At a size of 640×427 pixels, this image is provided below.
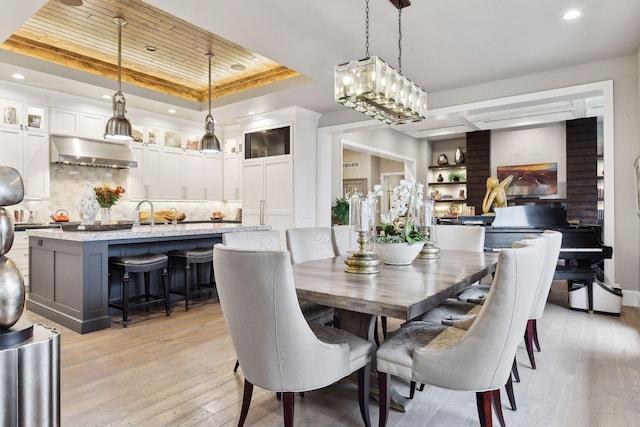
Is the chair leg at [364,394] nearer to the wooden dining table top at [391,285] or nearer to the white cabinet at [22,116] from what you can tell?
the wooden dining table top at [391,285]

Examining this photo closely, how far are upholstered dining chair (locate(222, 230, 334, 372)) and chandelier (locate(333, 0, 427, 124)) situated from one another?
115 centimetres

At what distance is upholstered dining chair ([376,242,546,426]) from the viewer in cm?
141

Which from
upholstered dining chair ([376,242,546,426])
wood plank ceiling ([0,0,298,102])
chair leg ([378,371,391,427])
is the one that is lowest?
chair leg ([378,371,391,427])

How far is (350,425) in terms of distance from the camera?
5.95ft

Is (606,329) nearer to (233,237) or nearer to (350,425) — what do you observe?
(350,425)

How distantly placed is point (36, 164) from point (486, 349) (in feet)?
19.6

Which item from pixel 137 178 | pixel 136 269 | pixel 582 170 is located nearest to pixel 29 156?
pixel 137 178

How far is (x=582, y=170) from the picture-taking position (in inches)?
304

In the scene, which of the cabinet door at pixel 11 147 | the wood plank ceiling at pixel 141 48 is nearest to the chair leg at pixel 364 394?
the wood plank ceiling at pixel 141 48

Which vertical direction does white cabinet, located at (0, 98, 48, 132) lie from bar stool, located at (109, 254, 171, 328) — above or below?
above

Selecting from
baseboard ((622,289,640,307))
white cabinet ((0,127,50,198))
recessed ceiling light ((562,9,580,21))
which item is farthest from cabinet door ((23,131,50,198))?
baseboard ((622,289,640,307))

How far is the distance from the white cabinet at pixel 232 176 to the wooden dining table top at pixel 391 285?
17.4ft

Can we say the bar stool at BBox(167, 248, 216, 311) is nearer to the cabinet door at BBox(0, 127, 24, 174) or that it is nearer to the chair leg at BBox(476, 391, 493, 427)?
the cabinet door at BBox(0, 127, 24, 174)

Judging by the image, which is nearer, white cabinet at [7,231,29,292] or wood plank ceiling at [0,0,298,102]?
wood plank ceiling at [0,0,298,102]
